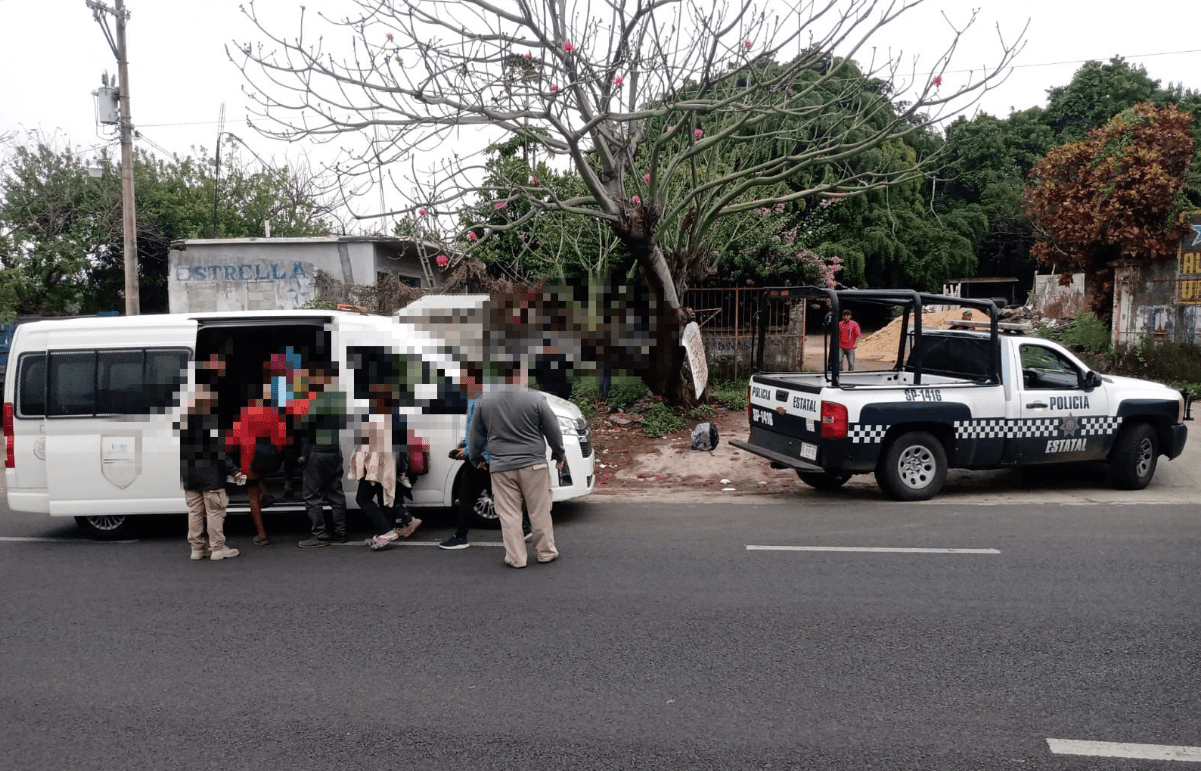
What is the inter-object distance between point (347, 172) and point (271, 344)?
2.23m

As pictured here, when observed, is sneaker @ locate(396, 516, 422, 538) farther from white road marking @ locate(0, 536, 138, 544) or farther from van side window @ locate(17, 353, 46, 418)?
van side window @ locate(17, 353, 46, 418)

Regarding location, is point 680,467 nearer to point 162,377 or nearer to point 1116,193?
point 162,377

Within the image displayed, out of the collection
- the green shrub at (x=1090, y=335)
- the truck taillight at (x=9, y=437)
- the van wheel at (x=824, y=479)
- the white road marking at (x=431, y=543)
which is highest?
the green shrub at (x=1090, y=335)

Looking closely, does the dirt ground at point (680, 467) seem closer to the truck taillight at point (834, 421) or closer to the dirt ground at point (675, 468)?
the dirt ground at point (675, 468)

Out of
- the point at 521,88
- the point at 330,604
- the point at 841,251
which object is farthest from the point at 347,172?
the point at 841,251

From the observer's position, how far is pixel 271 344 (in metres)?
9.48

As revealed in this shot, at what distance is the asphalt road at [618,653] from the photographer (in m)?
4.12

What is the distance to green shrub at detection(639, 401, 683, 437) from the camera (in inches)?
525

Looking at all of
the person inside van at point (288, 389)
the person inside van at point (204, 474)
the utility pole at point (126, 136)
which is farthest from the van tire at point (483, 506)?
the utility pole at point (126, 136)

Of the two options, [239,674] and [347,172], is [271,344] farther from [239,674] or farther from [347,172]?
[239,674]

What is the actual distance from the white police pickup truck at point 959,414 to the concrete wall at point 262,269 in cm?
1378

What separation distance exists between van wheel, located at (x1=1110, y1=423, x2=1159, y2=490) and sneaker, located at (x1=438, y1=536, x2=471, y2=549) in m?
7.25

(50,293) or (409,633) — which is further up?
(50,293)

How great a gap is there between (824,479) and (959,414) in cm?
179
